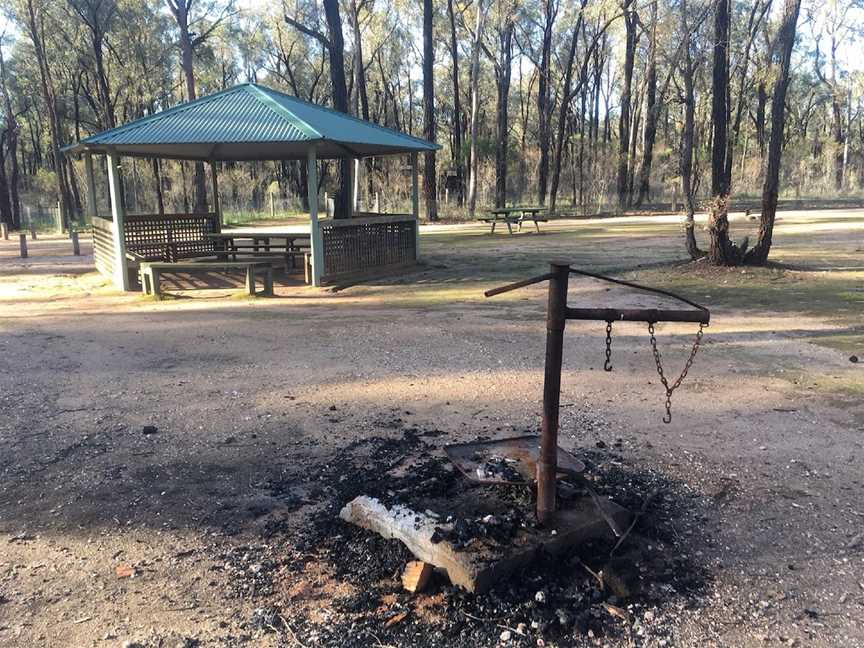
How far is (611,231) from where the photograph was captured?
864 inches

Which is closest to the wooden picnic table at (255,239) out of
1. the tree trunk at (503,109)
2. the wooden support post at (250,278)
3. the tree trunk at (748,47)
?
the wooden support post at (250,278)

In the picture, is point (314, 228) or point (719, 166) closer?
point (314, 228)

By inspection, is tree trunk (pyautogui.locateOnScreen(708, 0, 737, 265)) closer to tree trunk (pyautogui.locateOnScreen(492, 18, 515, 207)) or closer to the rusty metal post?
the rusty metal post

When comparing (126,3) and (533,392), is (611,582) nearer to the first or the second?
(533,392)

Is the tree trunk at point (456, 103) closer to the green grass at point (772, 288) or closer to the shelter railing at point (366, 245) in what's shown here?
the shelter railing at point (366, 245)

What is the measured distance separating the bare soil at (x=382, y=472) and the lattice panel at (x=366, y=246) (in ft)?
11.8

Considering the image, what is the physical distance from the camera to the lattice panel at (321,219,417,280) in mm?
11945

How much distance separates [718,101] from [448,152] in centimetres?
4226

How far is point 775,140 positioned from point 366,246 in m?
7.45

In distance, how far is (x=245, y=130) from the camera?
11.2 metres

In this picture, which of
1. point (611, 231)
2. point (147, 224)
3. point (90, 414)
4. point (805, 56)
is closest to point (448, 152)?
point (805, 56)

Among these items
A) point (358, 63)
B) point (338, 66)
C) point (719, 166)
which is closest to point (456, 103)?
point (358, 63)

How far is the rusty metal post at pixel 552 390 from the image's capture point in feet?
8.74

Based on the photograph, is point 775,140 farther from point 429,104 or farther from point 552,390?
point 429,104
